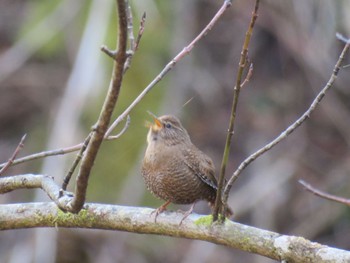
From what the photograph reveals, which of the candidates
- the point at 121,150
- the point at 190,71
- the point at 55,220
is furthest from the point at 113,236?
the point at 55,220

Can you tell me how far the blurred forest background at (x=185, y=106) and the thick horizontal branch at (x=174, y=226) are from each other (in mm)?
2672

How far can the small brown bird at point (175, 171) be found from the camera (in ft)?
14.5

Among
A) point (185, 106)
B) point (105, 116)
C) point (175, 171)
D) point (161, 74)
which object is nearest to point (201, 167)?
point (175, 171)

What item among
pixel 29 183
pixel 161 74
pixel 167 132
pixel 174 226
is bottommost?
Result: pixel 174 226

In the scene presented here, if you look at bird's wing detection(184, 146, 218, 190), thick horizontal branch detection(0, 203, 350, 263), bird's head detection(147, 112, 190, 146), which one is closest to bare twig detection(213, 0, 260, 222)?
thick horizontal branch detection(0, 203, 350, 263)

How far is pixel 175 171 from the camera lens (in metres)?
4.49

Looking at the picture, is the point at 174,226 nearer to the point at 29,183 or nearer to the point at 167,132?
the point at 29,183

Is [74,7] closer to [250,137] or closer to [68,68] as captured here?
[68,68]

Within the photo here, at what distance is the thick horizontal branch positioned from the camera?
123 inches

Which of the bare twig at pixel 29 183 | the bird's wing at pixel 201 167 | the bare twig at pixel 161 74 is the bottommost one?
the bare twig at pixel 29 183

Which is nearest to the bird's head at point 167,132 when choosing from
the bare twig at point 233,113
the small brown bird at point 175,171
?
the small brown bird at point 175,171

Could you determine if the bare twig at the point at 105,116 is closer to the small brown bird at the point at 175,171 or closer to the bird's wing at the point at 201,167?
the small brown bird at the point at 175,171

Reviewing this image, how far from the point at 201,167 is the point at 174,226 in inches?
44.1

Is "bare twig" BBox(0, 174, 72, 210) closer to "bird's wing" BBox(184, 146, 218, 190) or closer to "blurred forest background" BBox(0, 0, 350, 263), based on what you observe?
"bird's wing" BBox(184, 146, 218, 190)
